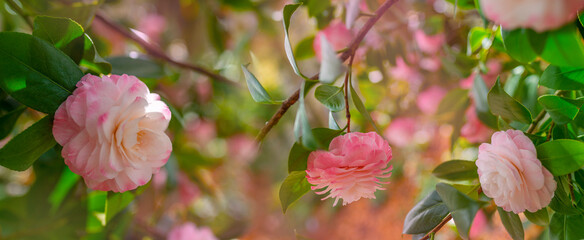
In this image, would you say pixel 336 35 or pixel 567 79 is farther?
pixel 336 35

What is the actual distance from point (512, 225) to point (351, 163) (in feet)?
0.43

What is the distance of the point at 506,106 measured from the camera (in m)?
0.30

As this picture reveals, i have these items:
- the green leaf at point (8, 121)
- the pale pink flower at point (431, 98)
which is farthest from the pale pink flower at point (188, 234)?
the pale pink flower at point (431, 98)

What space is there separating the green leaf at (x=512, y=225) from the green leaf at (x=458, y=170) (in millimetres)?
42

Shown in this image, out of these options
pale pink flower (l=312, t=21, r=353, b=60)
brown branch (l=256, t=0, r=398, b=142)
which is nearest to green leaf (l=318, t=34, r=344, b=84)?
brown branch (l=256, t=0, r=398, b=142)

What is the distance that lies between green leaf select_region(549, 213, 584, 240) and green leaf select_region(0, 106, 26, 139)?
45cm

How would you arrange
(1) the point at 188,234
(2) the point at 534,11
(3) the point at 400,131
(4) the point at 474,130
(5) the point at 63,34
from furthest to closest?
(3) the point at 400,131
(1) the point at 188,234
(4) the point at 474,130
(5) the point at 63,34
(2) the point at 534,11

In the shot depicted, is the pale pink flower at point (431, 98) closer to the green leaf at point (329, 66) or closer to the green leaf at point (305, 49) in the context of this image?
the green leaf at point (305, 49)

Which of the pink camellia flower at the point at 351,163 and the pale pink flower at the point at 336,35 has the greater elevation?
the pink camellia flower at the point at 351,163

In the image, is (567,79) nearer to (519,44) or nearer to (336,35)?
(519,44)

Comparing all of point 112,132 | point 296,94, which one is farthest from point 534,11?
point 112,132

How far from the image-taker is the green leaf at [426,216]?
30 centimetres

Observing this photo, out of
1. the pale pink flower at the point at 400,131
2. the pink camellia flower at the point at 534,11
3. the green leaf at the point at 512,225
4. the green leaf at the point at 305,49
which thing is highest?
the pink camellia flower at the point at 534,11

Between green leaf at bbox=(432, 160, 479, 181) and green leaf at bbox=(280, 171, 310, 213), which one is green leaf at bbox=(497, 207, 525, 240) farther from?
green leaf at bbox=(280, 171, 310, 213)
